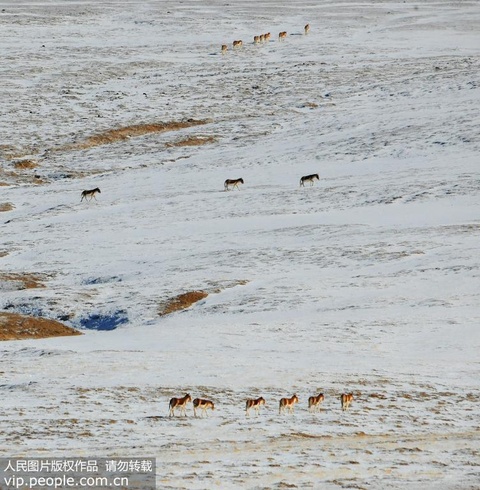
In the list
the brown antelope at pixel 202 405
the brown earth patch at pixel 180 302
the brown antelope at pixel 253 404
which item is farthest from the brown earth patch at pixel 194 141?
the brown antelope at pixel 202 405

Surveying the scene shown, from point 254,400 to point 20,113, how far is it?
43617 millimetres

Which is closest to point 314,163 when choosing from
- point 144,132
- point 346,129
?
point 346,129

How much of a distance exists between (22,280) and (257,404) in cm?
1568

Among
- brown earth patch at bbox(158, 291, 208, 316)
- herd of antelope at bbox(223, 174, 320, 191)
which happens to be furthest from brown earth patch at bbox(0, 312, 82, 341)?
herd of antelope at bbox(223, 174, 320, 191)

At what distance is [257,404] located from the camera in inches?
777

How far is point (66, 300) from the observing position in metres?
31.1

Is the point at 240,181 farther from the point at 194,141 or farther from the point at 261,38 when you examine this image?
the point at 261,38

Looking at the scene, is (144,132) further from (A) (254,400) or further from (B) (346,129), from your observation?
(A) (254,400)

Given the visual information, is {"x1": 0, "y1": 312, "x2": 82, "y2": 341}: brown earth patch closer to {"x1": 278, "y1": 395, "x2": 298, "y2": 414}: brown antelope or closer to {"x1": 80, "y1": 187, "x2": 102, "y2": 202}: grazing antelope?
{"x1": 278, "y1": 395, "x2": 298, "y2": 414}: brown antelope

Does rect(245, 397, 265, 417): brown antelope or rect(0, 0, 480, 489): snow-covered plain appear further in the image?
rect(245, 397, 265, 417): brown antelope

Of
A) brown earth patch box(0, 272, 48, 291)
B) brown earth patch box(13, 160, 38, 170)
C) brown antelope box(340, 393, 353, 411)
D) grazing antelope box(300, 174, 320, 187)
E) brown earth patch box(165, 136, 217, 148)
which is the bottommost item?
brown earth patch box(0, 272, 48, 291)

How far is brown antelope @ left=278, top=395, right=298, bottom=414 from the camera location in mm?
19875

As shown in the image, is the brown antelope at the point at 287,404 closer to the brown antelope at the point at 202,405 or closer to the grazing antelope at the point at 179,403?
the brown antelope at the point at 202,405

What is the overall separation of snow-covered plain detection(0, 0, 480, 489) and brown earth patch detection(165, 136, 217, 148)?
2.27 feet
